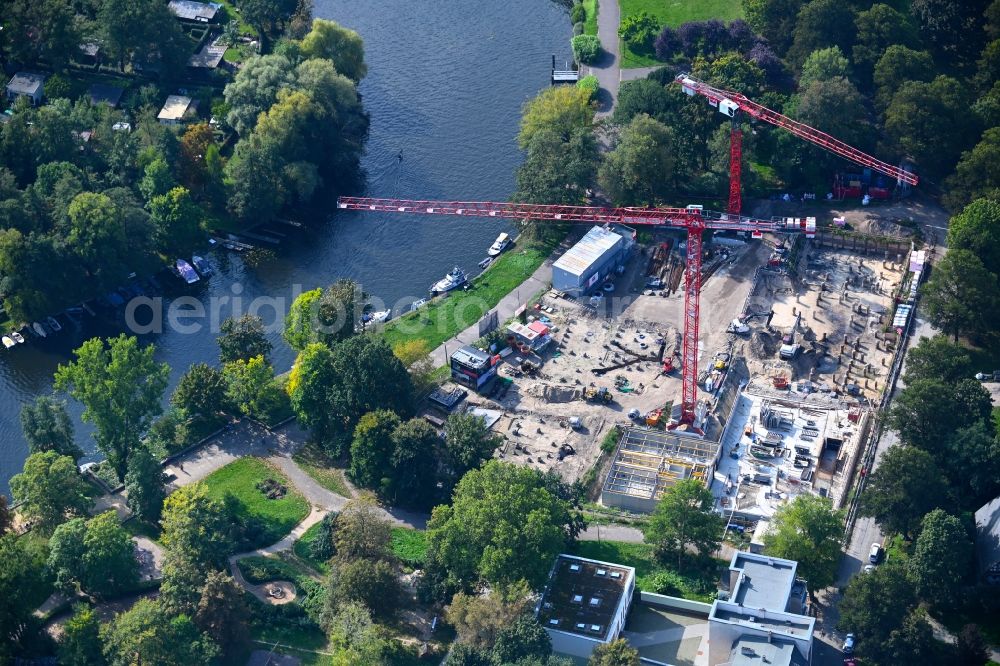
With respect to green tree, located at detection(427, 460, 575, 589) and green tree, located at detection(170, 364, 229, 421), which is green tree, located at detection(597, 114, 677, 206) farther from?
green tree, located at detection(170, 364, 229, 421)

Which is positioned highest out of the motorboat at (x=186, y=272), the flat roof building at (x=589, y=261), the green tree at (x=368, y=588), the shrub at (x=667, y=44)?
the shrub at (x=667, y=44)

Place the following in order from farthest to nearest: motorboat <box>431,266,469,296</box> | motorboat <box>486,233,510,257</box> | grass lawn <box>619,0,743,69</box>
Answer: grass lawn <box>619,0,743,69</box> < motorboat <box>486,233,510,257</box> < motorboat <box>431,266,469,296</box>

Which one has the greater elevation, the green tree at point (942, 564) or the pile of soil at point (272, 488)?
the green tree at point (942, 564)

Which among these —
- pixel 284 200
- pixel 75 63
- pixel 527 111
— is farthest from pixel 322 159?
pixel 75 63

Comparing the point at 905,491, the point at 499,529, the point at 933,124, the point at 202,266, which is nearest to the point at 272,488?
the point at 499,529

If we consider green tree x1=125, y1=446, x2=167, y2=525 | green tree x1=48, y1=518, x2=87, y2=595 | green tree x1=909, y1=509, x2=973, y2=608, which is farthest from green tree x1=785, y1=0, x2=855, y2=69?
green tree x1=48, y1=518, x2=87, y2=595

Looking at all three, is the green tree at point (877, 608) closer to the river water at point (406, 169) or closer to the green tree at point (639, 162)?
the green tree at point (639, 162)

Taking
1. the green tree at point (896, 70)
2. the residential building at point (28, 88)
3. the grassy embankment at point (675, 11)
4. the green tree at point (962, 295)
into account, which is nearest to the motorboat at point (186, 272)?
the residential building at point (28, 88)
